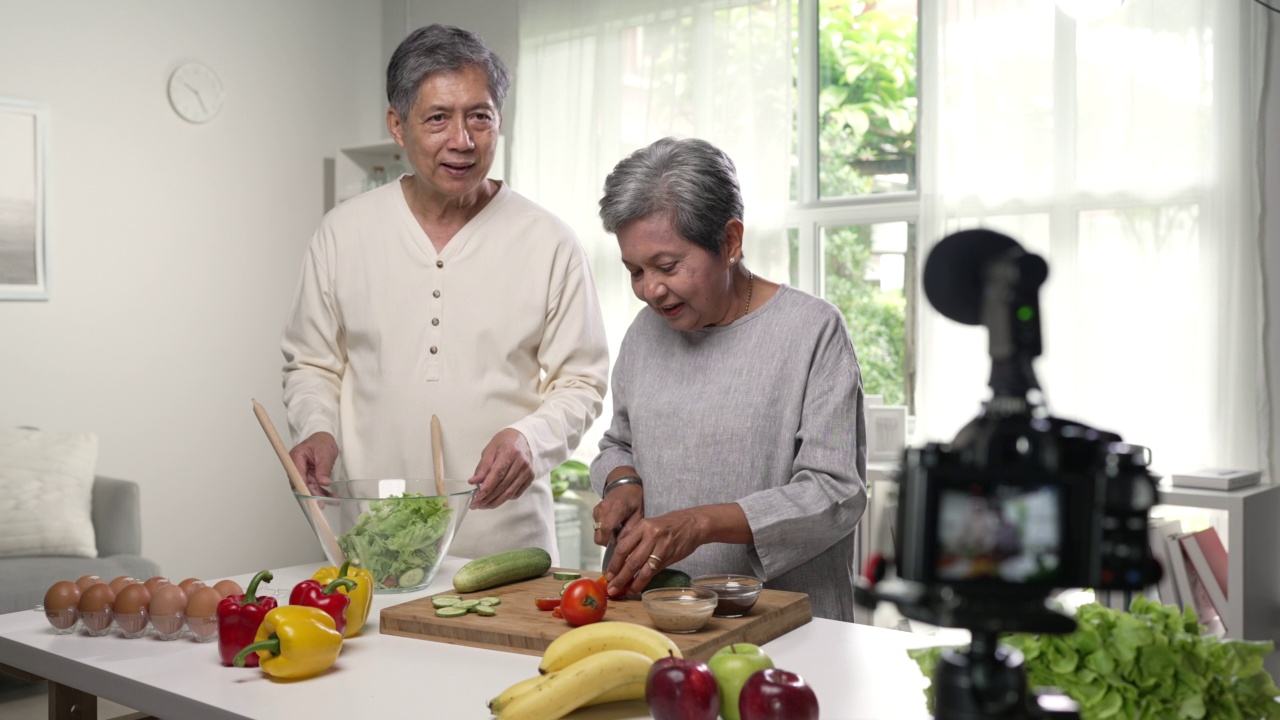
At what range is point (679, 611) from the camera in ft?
4.93

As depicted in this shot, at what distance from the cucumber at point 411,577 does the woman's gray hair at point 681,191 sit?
0.65 metres

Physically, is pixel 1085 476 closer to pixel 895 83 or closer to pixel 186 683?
pixel 186 683

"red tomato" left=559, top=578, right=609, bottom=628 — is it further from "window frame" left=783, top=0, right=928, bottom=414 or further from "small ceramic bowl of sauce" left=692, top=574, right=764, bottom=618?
"window frame" left=783, top=0, right=928, bottom=414

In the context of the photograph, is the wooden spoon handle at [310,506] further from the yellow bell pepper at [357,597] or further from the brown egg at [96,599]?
the brown egg at [96,599]

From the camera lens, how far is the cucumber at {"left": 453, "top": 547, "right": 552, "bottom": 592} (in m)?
1.78

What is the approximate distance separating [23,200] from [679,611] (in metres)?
4.13

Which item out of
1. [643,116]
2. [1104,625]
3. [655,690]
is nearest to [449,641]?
[655,690]

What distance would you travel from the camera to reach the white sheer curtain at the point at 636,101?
4.56m

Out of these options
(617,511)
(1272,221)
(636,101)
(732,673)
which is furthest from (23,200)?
(1272,221)

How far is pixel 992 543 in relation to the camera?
0.75 meters

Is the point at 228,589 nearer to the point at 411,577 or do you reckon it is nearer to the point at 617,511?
the point at 411,577

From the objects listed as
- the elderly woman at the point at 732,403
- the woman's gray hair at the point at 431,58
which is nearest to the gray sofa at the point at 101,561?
the woman's gray hair at the point at 431,58

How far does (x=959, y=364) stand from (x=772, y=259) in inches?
36.1

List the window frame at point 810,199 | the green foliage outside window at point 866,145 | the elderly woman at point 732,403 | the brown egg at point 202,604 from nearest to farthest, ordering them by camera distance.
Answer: the brown egg at point 202,604 < the elderly woman at point 732,403 < the green foliage outside window at point 866,145 < the window frame at point 810,199
